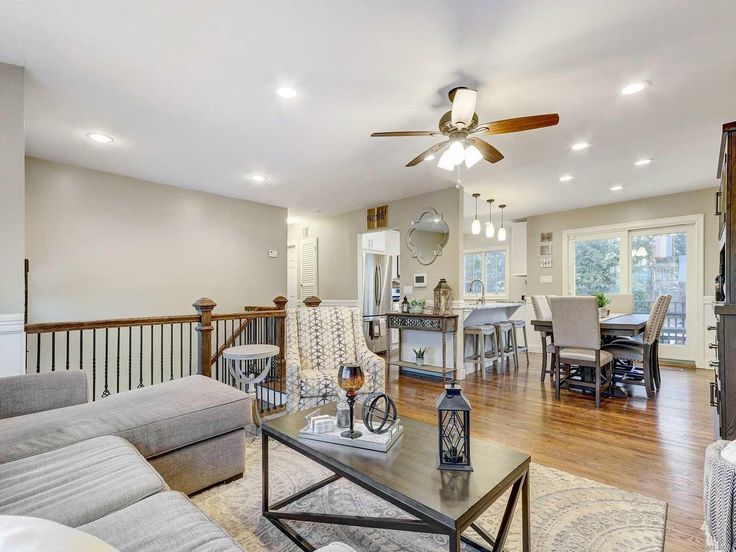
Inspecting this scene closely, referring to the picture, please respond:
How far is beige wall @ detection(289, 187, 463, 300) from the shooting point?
15.9 feet

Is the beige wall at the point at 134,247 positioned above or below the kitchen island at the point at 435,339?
above

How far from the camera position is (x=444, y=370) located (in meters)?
4.38

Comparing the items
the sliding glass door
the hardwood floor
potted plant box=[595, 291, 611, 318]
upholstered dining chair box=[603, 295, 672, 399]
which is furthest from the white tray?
the sliding glass door

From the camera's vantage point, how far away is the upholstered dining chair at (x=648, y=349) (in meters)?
3.72

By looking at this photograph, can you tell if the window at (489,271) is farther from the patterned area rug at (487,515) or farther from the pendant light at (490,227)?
the patterned area rug at (487,515)

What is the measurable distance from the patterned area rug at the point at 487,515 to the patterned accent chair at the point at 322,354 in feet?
1.88

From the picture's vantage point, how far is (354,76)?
2346mm

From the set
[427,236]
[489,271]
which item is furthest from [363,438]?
[489,271]

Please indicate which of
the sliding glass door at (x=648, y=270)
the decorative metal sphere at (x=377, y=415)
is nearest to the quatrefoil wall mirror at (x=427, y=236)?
the sliding glass door at (x=648, y=270)

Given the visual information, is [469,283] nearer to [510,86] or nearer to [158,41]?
[510,86]

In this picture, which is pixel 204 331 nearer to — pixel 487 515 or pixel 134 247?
pixel 134 247

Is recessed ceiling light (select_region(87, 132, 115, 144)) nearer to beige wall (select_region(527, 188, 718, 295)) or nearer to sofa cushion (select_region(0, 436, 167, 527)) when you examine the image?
sofa cushion (select_region(0, 436, 167, 527))

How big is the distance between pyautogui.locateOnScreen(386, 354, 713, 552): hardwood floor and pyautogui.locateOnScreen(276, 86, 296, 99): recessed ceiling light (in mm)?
2800

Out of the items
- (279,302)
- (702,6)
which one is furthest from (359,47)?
Result: (279,302)
